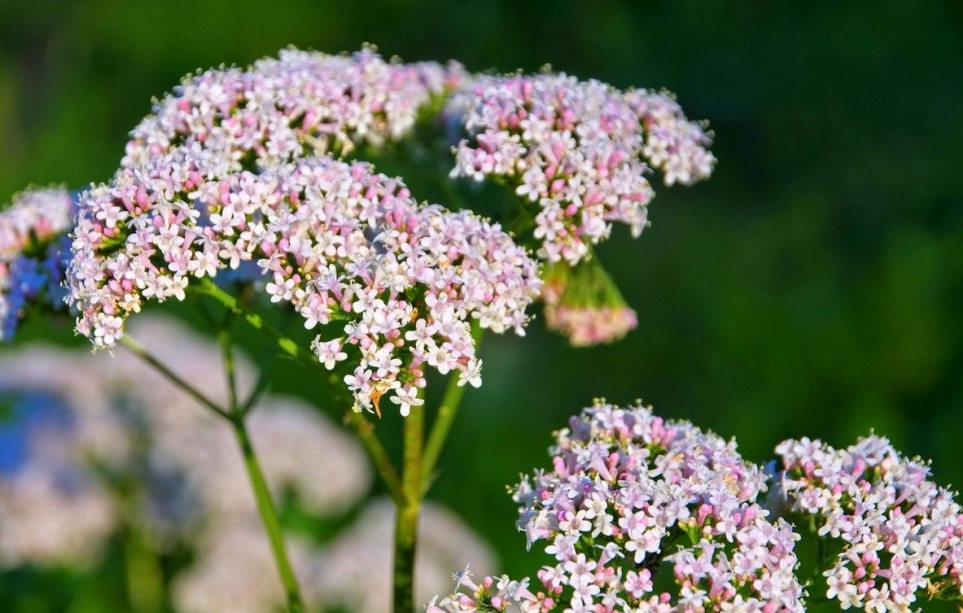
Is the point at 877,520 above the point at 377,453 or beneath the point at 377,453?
beneath

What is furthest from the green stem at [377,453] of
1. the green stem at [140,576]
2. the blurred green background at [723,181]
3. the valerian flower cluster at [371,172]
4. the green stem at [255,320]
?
the blurred green background at [723,181]

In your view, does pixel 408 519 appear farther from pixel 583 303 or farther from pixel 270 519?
pixel 583 303

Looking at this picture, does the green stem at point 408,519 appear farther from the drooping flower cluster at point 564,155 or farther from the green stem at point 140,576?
the green stem at point 140,576

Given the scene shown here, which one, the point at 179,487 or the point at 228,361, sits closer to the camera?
the point at 228,361

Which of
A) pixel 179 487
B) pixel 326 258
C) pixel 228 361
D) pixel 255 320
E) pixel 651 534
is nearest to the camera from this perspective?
pixel 651 534

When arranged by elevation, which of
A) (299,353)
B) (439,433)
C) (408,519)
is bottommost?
(408,519)

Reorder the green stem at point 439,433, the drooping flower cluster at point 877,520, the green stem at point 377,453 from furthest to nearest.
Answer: the green stem at point 439,433 < the green stem at point 377,453 < the drooping flower cluster at point 877,520

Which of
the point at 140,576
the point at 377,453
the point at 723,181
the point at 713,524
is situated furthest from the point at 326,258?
the point at 723,181
